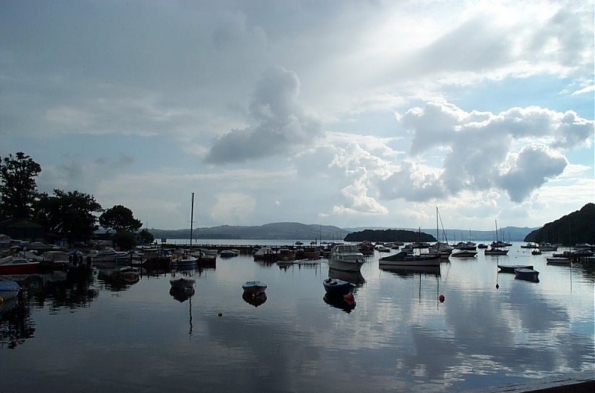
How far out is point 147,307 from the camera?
30.4 m

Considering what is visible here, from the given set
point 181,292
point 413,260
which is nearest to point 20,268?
point 181,292

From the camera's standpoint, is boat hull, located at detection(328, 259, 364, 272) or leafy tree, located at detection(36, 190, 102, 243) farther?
leafy tree, located at detection(36, 190, 102, 243)

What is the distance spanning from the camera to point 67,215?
8281 cm

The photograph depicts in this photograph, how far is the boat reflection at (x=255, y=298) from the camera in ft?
108

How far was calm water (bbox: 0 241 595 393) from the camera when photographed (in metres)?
15.8

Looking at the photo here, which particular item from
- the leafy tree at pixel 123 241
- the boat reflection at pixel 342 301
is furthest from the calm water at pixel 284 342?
the leafy tree at pixel 123 241

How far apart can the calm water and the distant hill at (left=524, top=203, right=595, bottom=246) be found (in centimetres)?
12947

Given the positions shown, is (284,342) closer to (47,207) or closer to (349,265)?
(349,265)

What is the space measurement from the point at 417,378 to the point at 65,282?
36527 millimetres

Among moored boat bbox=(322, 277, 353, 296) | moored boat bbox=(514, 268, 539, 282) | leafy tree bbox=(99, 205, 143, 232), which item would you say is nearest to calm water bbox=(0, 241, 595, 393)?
moored boat bbox=(322, 277, 353, 296)

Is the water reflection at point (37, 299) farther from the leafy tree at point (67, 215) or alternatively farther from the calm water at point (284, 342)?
the leafy tree at point (67, 215)

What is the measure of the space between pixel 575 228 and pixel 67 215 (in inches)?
5772

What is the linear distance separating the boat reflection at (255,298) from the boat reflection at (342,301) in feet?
14.4

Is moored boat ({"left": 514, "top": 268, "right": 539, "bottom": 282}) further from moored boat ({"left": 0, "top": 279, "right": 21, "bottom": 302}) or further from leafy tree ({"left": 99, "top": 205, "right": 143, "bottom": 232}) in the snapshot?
leafy tree ({"left": 99, "top": 205, "right": 143, "bottom": 232})
